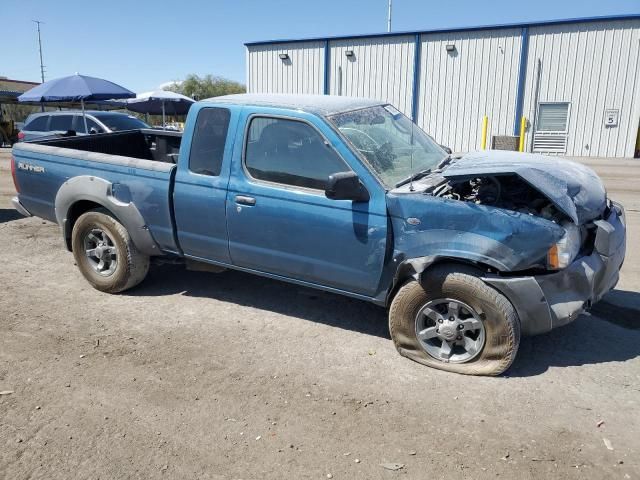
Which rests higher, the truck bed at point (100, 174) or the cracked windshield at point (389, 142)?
the cracked windshield at point (389, 142)

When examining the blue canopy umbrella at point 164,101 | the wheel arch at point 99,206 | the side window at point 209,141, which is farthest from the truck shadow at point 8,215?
the blue canopy umbrella at point 164,101

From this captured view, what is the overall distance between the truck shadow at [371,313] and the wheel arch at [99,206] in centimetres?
69

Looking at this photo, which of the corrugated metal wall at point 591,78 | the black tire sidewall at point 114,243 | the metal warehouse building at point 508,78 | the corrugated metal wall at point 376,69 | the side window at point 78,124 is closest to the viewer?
the black tire sidewall at point 114,243

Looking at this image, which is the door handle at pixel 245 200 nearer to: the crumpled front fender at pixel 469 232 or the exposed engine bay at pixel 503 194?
the crumpled front fender at pixel 469 232

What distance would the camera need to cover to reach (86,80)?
1292 cm

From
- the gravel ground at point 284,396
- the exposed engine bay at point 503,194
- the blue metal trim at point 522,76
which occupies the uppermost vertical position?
the blue metal trim at point 522,76

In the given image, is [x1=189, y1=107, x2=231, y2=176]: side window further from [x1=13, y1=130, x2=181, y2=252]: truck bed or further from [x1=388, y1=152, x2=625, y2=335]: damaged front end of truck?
[x1=388, y1=152, x2=625, y2=335]: damaged front end of truck

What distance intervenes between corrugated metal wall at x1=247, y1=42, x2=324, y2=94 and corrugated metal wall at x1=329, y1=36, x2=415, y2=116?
86cm

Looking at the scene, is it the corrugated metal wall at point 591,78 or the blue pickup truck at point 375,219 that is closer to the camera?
the blue pickup truck at point 375,219

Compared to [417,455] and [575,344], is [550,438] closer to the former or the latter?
[417,455]

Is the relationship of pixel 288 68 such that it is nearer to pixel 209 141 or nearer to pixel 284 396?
pixel 209 141

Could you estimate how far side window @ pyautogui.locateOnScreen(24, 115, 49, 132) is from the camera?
14.7 metres

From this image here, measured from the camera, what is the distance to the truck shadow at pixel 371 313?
400cm

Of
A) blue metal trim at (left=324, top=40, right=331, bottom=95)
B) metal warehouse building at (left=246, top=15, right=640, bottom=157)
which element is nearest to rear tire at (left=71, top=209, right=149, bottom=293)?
metal warehouse building at (left=246, top=15, right=640, bottom=157)
